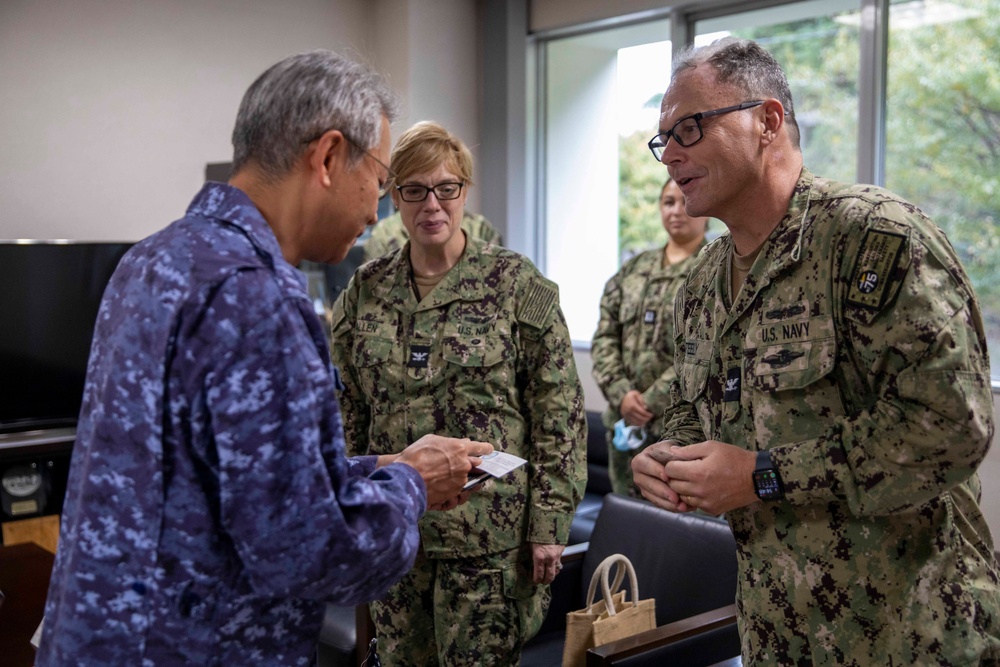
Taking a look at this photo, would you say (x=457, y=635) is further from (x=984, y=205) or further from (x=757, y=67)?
(x=984, y=205)

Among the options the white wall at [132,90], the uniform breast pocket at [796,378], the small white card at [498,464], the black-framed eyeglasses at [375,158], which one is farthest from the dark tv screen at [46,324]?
the uniform breast pocket at [796,378]

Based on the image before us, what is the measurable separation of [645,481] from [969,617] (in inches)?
20.6

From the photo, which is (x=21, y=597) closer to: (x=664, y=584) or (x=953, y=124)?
(x=664, y=584)

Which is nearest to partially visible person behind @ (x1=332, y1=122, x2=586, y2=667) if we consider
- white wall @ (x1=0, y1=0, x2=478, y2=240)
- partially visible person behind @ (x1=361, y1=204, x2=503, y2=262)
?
partially visible person behind @ (x1=361, y1=204, x2=503, y2=262)

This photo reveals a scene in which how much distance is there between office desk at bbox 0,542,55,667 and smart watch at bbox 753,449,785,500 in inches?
70.6

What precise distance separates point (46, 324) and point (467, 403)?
327cm

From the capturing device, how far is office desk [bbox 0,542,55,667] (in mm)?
2301

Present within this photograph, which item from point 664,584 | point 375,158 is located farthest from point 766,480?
point 664,584

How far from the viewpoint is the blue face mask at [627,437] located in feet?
12.4

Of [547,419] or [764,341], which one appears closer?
[764,341]

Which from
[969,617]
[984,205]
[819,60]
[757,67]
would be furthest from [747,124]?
[819,60]

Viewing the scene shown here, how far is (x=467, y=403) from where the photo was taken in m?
2.17

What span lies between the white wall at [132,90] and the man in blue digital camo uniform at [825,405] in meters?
3.89

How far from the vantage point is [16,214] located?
482cm
